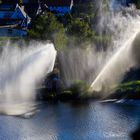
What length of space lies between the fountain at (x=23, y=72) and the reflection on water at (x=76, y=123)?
222 inches

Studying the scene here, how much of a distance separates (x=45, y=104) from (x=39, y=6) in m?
61.6

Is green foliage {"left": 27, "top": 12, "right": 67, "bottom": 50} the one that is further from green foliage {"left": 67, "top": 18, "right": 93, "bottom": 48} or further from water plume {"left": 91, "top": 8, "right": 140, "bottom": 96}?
water plume {"left": 91, "top": 8, "right": 140, "bottom": 96}

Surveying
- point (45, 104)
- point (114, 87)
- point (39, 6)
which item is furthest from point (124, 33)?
point (39, 6)

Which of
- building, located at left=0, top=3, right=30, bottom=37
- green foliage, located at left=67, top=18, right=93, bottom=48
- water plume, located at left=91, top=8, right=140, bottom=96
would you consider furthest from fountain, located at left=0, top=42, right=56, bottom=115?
building, located at left=0, top=3, right=30, bottom=37

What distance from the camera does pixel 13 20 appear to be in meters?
121

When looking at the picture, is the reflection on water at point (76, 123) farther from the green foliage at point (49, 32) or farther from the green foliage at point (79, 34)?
the green foliage at point (79, 34)

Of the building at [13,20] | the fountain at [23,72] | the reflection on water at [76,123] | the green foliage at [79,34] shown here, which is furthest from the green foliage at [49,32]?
the building at [13,20]

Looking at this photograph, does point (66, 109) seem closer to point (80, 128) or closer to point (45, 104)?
point (45, 104)

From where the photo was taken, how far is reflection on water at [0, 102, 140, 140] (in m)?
51.2

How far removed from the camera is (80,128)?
53812 mm

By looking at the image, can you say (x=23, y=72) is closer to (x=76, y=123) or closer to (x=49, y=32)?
(x=49, y=32)

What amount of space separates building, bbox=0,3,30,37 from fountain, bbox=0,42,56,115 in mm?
29212

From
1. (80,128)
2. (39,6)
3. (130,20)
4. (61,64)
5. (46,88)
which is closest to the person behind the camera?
(80,128)

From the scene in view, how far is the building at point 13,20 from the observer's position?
112 meters
